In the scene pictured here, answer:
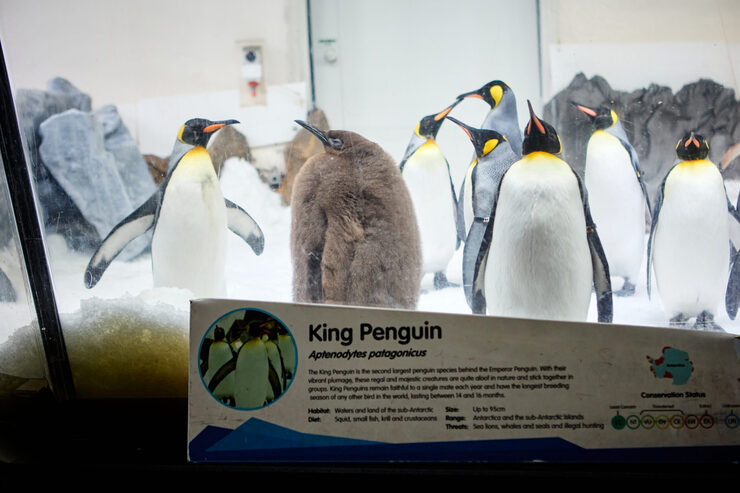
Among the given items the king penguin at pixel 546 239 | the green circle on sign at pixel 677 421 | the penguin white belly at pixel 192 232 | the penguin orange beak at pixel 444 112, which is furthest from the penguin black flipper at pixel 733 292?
the penguin white belly at pixel 192 232

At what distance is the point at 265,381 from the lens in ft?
3.13

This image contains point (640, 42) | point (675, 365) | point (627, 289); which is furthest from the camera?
point (627, 289)

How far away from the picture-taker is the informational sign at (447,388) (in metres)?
0.93

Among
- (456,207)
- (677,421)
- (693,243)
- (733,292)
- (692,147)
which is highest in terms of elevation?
(692,147)

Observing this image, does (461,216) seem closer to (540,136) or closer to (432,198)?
(432,198)

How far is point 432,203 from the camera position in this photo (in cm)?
140

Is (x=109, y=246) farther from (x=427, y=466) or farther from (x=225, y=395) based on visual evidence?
(x=427, y=466)

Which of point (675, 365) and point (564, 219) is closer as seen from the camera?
point (675, 365)

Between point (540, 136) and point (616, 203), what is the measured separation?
9.8 inches

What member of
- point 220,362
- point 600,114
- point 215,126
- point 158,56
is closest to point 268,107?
point 215,126

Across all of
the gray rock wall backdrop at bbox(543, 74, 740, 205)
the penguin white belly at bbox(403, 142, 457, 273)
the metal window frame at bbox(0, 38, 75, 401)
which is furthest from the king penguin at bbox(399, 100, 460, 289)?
the metal window frame at bbox(0, 38, 75, 401)

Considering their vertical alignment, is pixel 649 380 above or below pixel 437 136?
below

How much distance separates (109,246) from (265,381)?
2.01 feet

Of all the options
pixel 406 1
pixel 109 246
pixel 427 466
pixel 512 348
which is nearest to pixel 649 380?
pixel 512 348
